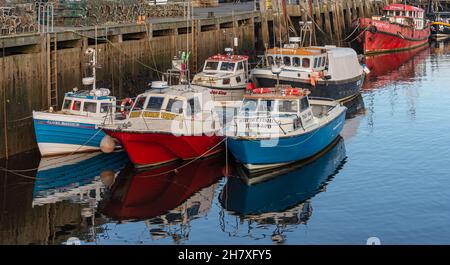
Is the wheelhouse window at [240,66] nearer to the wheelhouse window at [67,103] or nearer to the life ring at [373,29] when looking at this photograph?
the wheelhouse window at [67,103]

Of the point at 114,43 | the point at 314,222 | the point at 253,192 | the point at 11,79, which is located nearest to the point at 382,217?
the point at 314,222

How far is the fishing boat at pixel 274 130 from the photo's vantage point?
2658 centimetres

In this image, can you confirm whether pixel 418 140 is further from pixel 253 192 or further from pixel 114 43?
pixel 114 43

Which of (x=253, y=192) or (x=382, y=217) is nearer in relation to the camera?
(x=382, y=217)

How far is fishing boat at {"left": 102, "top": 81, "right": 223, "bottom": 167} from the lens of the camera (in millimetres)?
27078

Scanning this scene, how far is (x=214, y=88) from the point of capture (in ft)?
115

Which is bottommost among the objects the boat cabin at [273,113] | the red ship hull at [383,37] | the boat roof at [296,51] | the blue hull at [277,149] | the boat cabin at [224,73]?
the blue hull at [277,149]

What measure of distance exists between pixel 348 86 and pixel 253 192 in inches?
646

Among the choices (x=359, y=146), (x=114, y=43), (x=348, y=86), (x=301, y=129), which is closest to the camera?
(x=301, y=129)

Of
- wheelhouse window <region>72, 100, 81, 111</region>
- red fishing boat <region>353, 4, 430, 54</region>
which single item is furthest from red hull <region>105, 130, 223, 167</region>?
red fishing boat <region>353, 4, 430, 54</region>

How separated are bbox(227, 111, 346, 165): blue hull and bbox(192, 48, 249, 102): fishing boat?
697cm

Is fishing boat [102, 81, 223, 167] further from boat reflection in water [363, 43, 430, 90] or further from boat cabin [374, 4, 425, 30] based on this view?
boat cabin [374, 4, 425, 30]

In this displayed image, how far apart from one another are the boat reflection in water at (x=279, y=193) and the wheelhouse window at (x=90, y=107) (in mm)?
5538

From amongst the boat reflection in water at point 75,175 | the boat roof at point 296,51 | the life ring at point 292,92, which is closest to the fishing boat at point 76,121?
the boat reflection in water at point 75,175
